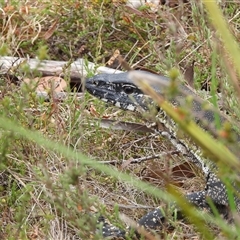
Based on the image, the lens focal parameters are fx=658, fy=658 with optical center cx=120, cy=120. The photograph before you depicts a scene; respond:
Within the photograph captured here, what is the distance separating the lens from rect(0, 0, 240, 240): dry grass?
2.71m

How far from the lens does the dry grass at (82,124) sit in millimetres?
2707

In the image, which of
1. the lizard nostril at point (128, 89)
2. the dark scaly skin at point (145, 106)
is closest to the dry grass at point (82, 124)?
the dark scaly skin at point (145, 106)

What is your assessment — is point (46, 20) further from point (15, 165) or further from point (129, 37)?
point (15, 165)

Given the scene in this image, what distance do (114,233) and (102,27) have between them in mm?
2439

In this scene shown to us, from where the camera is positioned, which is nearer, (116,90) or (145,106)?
(145,106)

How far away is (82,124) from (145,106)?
424mm

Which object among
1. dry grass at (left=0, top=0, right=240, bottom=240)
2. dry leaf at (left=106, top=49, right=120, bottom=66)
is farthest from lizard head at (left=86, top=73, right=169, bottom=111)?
dry leaf at (left=106, top=49, right=120, bottom=66)

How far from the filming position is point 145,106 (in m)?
3.80

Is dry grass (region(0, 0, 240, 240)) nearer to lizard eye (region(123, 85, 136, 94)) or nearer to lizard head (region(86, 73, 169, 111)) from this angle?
lizard head (region(86, 73, 169, 111))

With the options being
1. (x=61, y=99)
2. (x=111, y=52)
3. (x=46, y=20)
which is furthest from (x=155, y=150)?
(x=46, y=20)

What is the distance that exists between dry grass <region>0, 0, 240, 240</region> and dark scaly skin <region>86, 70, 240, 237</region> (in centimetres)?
11

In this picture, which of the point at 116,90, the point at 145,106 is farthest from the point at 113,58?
the point at 145,106

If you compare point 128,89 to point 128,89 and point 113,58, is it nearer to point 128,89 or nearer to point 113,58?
point 128,89

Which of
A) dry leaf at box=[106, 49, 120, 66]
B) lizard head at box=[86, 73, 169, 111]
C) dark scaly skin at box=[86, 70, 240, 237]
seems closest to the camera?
dark scaly skin at box=[86, 70, 240, 237]
